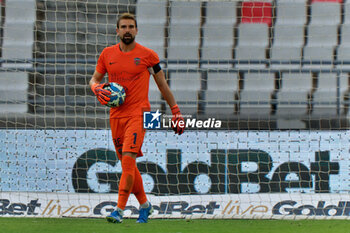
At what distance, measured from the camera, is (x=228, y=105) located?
6.98 metres

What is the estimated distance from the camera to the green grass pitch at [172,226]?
450 cm

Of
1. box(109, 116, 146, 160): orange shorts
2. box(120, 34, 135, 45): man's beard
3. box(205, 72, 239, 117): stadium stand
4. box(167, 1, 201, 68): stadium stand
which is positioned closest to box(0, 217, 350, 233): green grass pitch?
box(109, 116, 146, 160): orange shorts

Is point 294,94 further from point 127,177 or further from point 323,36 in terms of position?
point 127,177

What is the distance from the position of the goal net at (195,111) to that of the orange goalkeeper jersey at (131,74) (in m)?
1.57

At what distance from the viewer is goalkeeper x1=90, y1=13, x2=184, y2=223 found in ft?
14.3

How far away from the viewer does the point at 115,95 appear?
4305 mm

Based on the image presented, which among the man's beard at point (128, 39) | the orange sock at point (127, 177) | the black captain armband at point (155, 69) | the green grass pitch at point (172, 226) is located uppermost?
the man's beard at point (128, 39)

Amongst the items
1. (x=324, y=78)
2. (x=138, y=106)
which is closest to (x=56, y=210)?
(x=138, y=106)

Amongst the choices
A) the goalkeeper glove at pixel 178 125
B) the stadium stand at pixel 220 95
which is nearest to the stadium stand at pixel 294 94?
the stadium stand at pixel 220 95

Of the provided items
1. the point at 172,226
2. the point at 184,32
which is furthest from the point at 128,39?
the point at 184,32

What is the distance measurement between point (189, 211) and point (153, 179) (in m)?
0.51

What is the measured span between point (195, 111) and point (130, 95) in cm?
258

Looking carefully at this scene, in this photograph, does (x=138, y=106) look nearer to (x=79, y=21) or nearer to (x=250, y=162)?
(x=250, y=162)

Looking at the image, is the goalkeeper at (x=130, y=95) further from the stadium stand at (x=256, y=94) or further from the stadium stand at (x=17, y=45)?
the stadium stand at (x=17, y=45)
